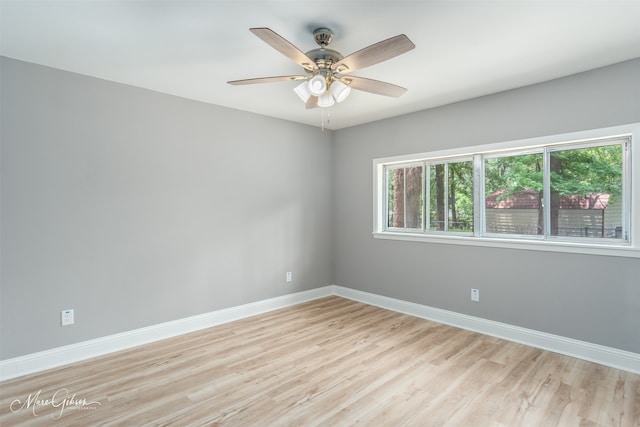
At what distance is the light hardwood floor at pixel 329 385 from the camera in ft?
6.73

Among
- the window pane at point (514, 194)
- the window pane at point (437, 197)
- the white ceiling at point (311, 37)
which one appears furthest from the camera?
the window pane at point (437, 197)

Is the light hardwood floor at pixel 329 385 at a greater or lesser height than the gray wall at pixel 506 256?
lesser

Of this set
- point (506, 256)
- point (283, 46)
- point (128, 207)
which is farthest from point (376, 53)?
point (128, 207)

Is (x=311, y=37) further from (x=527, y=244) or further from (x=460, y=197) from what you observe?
(x=527, y=244)

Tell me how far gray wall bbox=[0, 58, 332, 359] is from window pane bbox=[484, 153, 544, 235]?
2.41m

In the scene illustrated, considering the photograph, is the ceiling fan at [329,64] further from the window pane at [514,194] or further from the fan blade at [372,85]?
the window pane at [514,194]

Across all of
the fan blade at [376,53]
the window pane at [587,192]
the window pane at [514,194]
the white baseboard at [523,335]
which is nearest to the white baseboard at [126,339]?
the white baseboard at [523,335]

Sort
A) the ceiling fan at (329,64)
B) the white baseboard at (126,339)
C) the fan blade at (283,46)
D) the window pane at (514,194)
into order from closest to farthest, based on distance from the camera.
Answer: the fan blade at (283,46) < the ceiling fan at (329,64) < the white baseboard at (126,339) < the window pane at (514,194)

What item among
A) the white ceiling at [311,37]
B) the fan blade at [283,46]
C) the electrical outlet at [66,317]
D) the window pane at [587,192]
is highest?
the white ceiling at [311,37]

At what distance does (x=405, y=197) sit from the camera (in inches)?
169

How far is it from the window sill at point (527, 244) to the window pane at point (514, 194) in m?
0.19

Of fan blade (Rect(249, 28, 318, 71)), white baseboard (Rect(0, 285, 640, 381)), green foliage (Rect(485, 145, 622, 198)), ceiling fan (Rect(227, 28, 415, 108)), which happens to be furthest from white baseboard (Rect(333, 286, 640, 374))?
fan blade (Rect(249, 28, 318, 71))

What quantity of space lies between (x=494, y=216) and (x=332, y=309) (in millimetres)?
2220

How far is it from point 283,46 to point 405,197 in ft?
9.50
